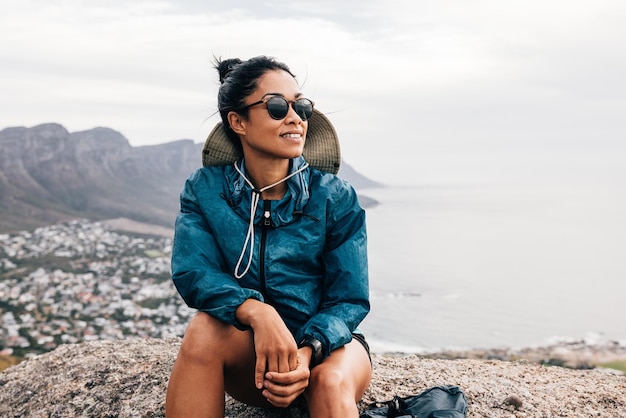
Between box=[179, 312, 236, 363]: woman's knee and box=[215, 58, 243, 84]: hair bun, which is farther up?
box=[215, 58, 243, 84]: hair bun

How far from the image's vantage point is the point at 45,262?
210 ft

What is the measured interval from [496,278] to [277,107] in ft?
210

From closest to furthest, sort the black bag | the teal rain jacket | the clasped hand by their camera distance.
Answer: the clasped hand
the teal rain jacket
the black bag

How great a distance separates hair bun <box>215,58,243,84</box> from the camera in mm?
3283

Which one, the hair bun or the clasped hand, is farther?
the hair bun

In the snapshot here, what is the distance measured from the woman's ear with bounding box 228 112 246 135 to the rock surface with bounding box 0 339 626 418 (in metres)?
1.63

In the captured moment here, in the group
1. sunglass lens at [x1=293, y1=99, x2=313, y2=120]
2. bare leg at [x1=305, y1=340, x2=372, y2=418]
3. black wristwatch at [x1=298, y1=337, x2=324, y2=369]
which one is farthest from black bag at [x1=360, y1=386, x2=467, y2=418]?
sunglass lens at [x1=293, y1=99, x2=313, y2=120]

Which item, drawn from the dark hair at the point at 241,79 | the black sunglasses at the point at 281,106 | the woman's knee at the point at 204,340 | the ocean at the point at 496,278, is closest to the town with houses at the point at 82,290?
the ocean at the point at 496,278

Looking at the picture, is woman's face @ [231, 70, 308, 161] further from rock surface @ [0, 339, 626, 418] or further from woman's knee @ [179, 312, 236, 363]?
rock surface @ [0, 339, 626, 418]

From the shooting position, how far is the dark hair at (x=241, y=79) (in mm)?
3117

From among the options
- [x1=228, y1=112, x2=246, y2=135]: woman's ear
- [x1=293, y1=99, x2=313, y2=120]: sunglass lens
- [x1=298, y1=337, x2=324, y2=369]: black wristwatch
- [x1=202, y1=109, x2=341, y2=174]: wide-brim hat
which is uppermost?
[x1=293, y1=99, x2=313, y2=120]: sunglass lens

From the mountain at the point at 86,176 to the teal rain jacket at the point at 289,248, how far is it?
3613 inches

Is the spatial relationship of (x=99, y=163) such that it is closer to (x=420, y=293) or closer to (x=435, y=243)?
(x=435, y=243)

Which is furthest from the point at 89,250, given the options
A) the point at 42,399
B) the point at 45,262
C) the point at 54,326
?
the point at 42,399
